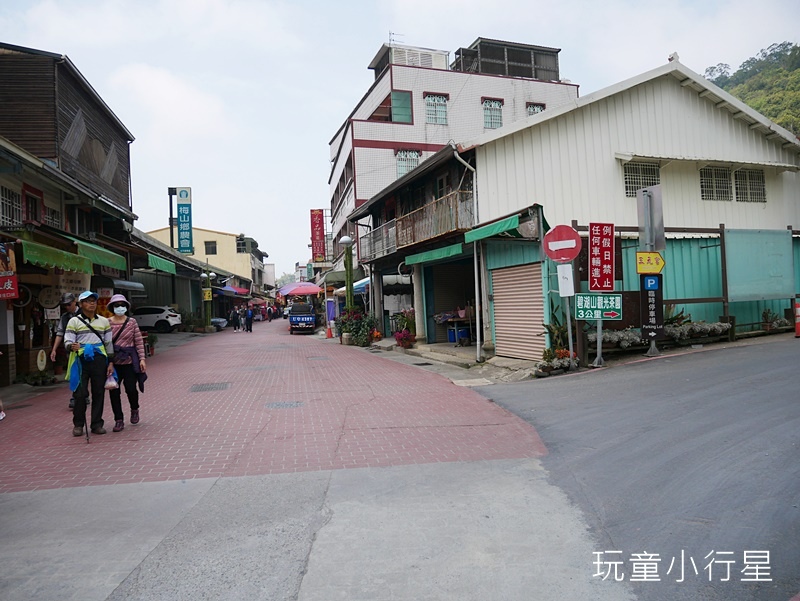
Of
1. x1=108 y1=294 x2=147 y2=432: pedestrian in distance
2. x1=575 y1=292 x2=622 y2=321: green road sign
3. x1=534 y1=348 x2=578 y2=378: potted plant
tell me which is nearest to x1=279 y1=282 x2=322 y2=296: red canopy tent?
x1=534 y1=348 x2=578 y2=378: potted plant

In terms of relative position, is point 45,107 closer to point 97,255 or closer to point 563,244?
point 97,255

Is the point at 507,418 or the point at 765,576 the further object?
the point at 507,418

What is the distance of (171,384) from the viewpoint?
11680 millimetres

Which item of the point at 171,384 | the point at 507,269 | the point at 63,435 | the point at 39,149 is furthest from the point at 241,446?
the point at 39,149

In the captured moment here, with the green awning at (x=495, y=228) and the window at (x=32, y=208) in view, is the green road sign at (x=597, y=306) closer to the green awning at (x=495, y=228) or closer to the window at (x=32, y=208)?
the green awning at (x=495, y=228)

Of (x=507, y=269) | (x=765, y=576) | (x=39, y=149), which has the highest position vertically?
(x=39, y=149)

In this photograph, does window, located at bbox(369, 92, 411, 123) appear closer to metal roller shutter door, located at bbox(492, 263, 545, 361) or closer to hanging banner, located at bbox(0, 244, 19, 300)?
metal roller shutter door, located at bbox(492, 263, 545, 361)

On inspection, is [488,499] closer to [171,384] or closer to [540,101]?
[171,384]

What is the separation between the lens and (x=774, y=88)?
4191 centimetres

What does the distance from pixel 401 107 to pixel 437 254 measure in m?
17.2

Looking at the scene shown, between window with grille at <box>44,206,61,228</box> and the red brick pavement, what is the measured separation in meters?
5.81

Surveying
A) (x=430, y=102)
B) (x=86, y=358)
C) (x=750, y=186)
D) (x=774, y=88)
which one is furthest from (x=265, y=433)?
(x=774, y=88)

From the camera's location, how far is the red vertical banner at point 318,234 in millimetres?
39969

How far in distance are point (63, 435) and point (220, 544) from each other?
463 cm
